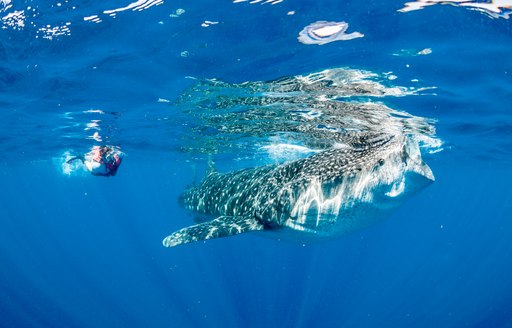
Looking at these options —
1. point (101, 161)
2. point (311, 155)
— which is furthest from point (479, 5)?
point (101, 161)

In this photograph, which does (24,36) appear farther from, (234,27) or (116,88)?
(234,27)

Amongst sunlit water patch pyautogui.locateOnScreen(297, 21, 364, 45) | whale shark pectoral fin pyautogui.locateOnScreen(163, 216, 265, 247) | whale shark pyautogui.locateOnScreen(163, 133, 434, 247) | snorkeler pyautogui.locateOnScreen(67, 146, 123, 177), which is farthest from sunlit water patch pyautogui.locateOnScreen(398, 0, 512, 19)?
snorkeler pyautogui.locateOnScreen(67, 146, 123, 177)

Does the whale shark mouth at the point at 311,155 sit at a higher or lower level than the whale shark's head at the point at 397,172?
lower

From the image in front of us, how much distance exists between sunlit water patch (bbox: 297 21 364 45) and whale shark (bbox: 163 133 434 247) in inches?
91.3

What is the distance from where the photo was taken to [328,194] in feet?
20.5

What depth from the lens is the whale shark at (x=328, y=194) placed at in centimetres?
570

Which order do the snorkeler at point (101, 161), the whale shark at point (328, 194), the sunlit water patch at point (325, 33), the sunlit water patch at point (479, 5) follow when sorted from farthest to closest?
the snorkeler at point (101, 161) → the sunlit water patch at point (325, 33) → the sunlit water patch at point (479, 5) → the whale shark at point (328, 194)

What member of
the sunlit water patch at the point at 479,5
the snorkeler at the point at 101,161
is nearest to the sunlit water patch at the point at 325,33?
the sunlit water patch at the point at 479,5

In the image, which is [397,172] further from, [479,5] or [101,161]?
[101,161]

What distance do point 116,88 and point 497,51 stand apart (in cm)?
1053

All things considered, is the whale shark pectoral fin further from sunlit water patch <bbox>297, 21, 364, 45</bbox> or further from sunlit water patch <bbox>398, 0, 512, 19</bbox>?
sunlit water patch <bbox>398, 0, 512, 19</bbox>

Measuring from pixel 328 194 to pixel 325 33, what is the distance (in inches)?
130

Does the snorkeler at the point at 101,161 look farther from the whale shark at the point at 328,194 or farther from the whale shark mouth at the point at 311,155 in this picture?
the whale shark at the point at 328,194

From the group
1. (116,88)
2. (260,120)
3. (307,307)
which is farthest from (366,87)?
(307,307)
